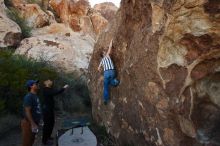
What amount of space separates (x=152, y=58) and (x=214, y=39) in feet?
5.30

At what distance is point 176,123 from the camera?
812cm

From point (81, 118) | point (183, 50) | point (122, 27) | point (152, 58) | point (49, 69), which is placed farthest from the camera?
point (49, 69)

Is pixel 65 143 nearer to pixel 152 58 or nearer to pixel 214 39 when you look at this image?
pixel 152 58

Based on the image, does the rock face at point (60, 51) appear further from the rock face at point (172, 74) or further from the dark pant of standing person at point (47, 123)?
the rock face at point (172, 74)

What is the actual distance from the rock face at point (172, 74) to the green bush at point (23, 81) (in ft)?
14.1

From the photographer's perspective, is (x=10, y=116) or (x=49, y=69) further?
(x=49, y=69)

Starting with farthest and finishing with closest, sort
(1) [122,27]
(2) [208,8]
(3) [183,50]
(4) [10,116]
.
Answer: (4) [10,116]
(1) [122,27]
(3) [183,50]
(2) [208,8]

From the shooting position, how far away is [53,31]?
910 inches

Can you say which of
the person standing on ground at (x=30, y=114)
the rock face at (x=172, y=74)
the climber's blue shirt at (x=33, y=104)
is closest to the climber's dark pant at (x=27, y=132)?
the person standing on ground at (x=30, y=114)

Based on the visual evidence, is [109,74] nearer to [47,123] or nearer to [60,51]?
[47,123]

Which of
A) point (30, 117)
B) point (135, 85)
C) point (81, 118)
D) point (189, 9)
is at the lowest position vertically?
point (81, 118)

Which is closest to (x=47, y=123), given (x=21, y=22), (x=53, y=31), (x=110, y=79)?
(x=110, y=79)

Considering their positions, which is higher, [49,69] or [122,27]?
[122,27]

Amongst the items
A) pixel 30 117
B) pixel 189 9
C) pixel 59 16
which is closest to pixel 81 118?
pixel 30 117
